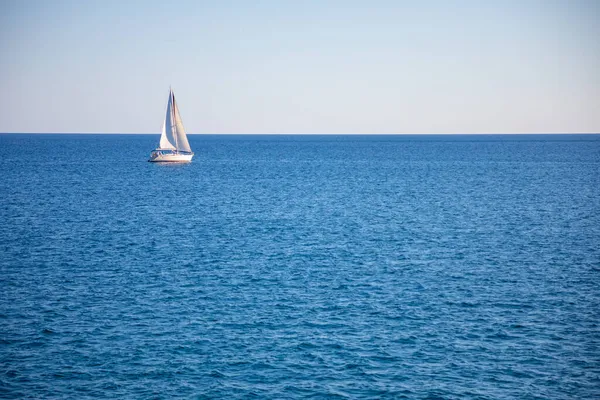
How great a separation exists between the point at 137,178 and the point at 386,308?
9142cm

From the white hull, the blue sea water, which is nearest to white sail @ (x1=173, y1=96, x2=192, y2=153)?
the white hull

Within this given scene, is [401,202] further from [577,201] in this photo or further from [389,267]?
[389,267]

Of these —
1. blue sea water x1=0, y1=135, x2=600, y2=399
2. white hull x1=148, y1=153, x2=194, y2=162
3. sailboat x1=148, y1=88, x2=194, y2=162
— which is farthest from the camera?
white hull x1=148, y1=153, x2=194, y2=162

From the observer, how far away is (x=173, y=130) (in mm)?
131875

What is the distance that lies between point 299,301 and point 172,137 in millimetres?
102774

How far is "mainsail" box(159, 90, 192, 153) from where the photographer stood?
425 feet

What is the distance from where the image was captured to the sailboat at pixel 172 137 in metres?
130

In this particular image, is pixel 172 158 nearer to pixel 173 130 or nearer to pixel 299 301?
pixel 173 130

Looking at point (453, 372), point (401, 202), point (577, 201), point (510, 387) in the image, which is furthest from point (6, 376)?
point (577, 201)

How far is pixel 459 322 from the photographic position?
111ft

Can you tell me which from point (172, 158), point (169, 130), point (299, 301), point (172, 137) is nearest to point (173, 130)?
point (169, 130)

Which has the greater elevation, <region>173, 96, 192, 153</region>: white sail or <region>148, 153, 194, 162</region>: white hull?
<region>173, 96, 192, 153</region>: white sail

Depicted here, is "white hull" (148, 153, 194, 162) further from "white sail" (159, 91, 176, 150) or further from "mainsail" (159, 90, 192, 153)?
"white sail" (159, 91, 176, 150)

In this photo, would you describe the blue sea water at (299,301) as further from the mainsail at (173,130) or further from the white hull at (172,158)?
the white hull at (172,158)
